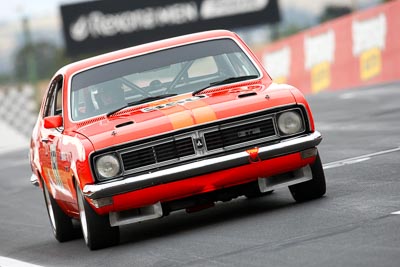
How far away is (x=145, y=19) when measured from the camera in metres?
48.9

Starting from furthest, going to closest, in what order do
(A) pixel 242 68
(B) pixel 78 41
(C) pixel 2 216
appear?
(B) pixel 78 41 → (C) pixel 2 216 → (A) pixel 242 68

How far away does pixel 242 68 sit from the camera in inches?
412

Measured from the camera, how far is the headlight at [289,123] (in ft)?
30.6

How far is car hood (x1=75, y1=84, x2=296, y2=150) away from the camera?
9.12 m

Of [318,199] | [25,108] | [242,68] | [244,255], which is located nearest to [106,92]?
[242,68]

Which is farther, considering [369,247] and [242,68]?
[242,68]

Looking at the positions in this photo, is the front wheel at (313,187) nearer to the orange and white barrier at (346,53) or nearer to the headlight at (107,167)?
the headlight at (107,167)

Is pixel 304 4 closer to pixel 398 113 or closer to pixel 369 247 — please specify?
pixel 398 113

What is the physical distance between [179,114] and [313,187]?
126 cm

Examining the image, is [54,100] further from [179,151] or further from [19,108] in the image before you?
[19,108]

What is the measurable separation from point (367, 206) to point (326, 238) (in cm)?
Answer: 130

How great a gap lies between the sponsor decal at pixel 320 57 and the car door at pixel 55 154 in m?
21.1

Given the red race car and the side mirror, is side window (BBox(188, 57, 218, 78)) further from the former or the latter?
the side mirror

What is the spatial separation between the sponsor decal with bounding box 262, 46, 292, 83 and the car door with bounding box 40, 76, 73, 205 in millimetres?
25418
